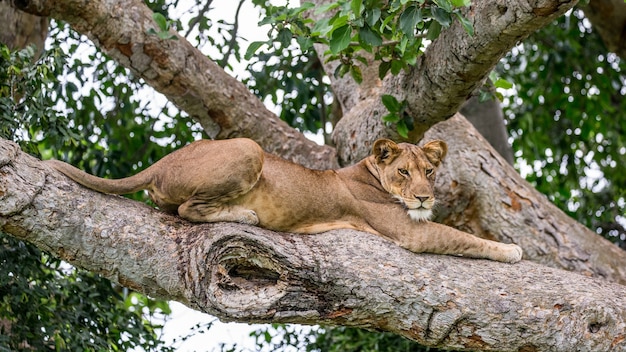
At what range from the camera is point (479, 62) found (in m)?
4.93

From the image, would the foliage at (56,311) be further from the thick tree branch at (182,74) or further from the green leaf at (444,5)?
the green leaf at (444,5)

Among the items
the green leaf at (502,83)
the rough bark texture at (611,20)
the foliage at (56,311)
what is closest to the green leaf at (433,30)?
the green leaf at (502,83)

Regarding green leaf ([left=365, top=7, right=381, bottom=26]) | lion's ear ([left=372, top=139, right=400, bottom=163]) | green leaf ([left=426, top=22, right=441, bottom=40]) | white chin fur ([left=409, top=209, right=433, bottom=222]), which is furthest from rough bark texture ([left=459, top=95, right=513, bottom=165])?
green leaf ([left=365, top=7, right=381, bottom=26])

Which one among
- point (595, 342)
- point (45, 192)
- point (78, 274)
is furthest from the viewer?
point (78, 274)

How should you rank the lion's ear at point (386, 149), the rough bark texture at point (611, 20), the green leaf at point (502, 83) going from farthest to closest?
the rough bark texture at point (611, 20) → the green leaf at point (502, 83) → the lion's ear at point (386, 149)

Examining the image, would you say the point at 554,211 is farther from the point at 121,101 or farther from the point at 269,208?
the point at 121,101

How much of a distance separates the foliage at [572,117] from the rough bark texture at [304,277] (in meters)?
3.91

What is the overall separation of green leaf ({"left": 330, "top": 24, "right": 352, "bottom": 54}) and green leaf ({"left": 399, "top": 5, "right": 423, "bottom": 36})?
339 millimetres

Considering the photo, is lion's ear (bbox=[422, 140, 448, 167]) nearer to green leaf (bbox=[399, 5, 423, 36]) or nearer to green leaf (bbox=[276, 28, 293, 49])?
green leaf (bbox=[276, 28, 293, 49])

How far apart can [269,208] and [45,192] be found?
115 centimetres

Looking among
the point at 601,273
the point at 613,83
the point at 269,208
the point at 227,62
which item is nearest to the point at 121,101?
the point at 227,62

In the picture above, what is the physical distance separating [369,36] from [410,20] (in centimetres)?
29

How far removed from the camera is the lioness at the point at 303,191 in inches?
182

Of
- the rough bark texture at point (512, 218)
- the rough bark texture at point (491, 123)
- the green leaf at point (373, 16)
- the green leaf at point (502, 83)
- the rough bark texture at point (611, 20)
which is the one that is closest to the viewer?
the green leaf at point (373, 16)
